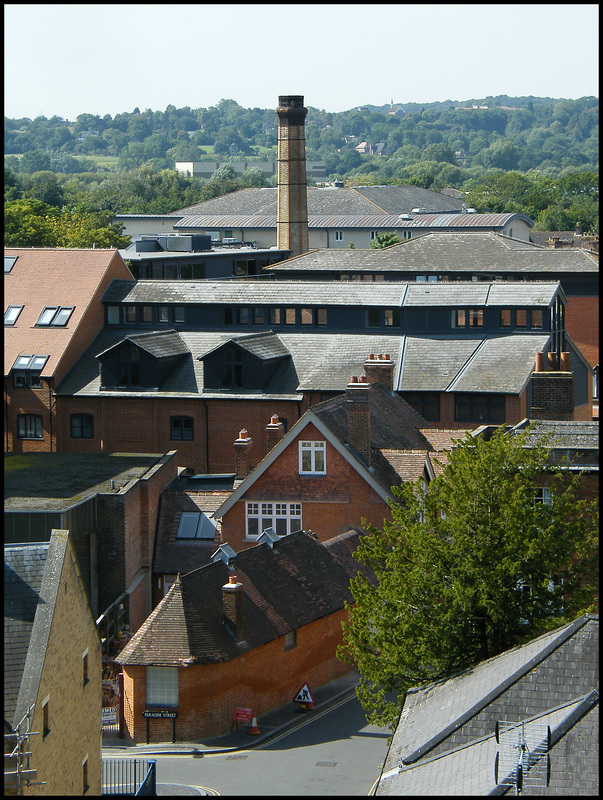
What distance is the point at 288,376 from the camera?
177ft

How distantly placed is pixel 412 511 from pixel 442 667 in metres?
4.16

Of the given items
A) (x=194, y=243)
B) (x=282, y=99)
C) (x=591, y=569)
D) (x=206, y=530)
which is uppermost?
(x=282, y=99)

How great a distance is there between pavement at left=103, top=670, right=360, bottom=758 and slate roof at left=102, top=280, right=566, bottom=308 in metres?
24.8

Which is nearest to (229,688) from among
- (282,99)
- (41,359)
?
(41,359)

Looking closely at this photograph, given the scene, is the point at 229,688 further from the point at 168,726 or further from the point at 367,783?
the point at 367,783

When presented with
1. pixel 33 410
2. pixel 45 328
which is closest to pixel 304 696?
pixel 33 410

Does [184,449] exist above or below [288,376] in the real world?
below

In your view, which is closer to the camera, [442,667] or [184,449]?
[442,667]

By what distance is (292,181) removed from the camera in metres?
93.7

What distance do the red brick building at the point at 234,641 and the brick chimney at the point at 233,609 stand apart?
0.03m

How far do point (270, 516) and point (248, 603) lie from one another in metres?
6.73

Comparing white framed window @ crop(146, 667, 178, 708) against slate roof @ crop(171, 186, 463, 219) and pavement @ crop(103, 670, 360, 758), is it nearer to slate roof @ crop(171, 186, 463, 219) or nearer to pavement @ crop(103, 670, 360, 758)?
pavement @ crop(103, 670, 360, 758)

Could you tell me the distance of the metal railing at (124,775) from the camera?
28.0 m

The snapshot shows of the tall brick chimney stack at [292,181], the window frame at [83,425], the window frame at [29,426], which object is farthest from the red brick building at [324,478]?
the tall brick chimney stack at [292,181]
